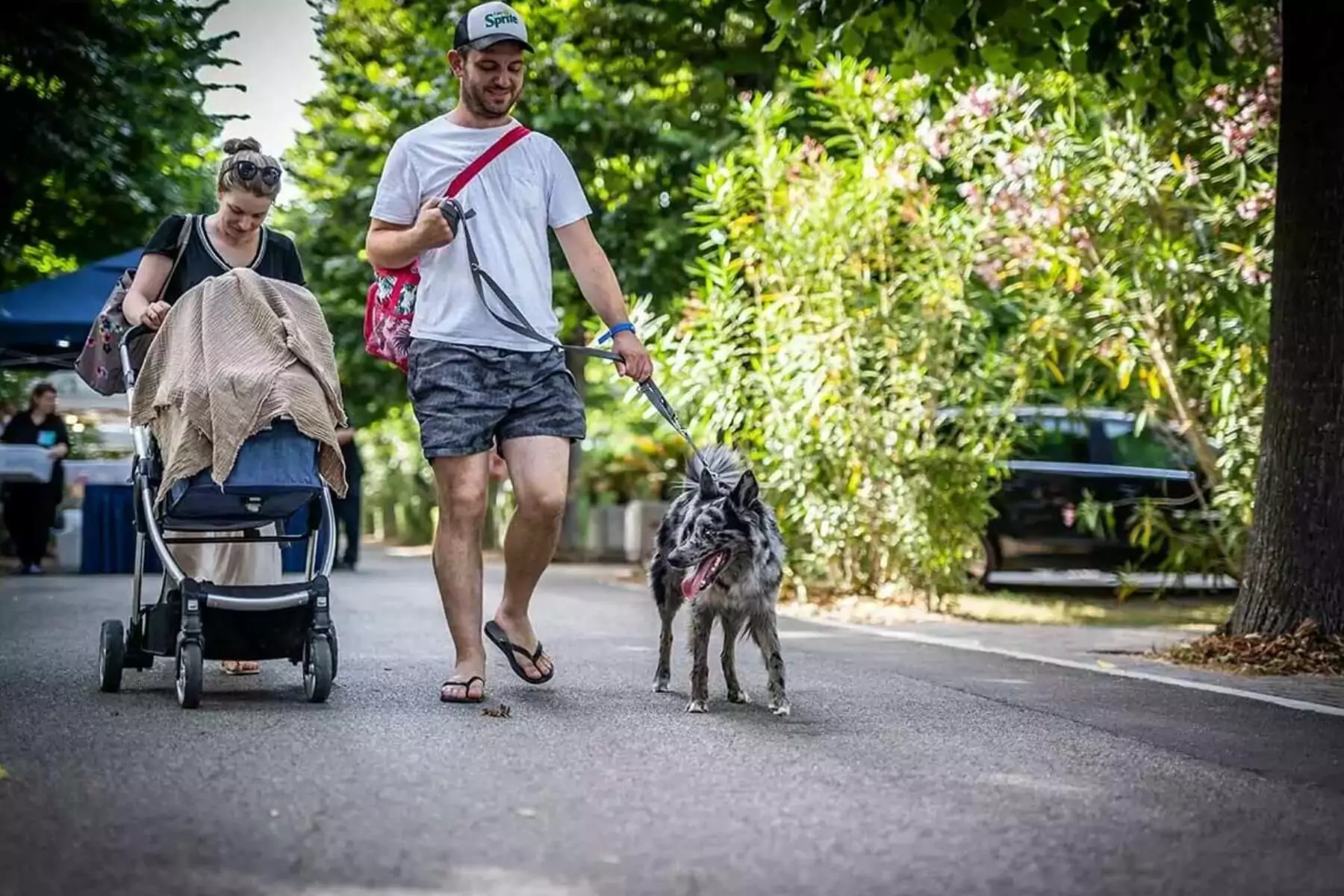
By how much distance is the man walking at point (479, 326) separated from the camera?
273 inches

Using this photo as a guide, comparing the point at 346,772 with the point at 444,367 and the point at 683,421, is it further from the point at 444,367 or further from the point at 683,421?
the point at 683,421

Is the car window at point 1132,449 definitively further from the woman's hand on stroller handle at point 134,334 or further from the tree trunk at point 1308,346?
the woman's hand on stroller handle at point 134,334

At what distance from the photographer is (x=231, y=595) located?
22.7 ft

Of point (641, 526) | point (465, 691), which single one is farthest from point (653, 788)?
point (641, 526)

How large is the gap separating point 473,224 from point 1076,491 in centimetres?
1132

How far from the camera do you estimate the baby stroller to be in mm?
6797

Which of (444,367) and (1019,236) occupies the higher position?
(1019,236)

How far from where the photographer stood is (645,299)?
1409cm

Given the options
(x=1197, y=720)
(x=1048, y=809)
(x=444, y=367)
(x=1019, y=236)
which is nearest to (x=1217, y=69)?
(x=1019, y=236)

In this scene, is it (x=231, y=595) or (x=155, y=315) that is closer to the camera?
(x=231, y=595)

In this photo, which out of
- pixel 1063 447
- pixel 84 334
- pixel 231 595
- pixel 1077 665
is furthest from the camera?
pixel 1063 447

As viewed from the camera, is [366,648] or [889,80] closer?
[366,648]

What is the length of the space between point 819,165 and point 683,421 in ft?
7.59

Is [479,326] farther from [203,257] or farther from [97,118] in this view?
[97,118]
